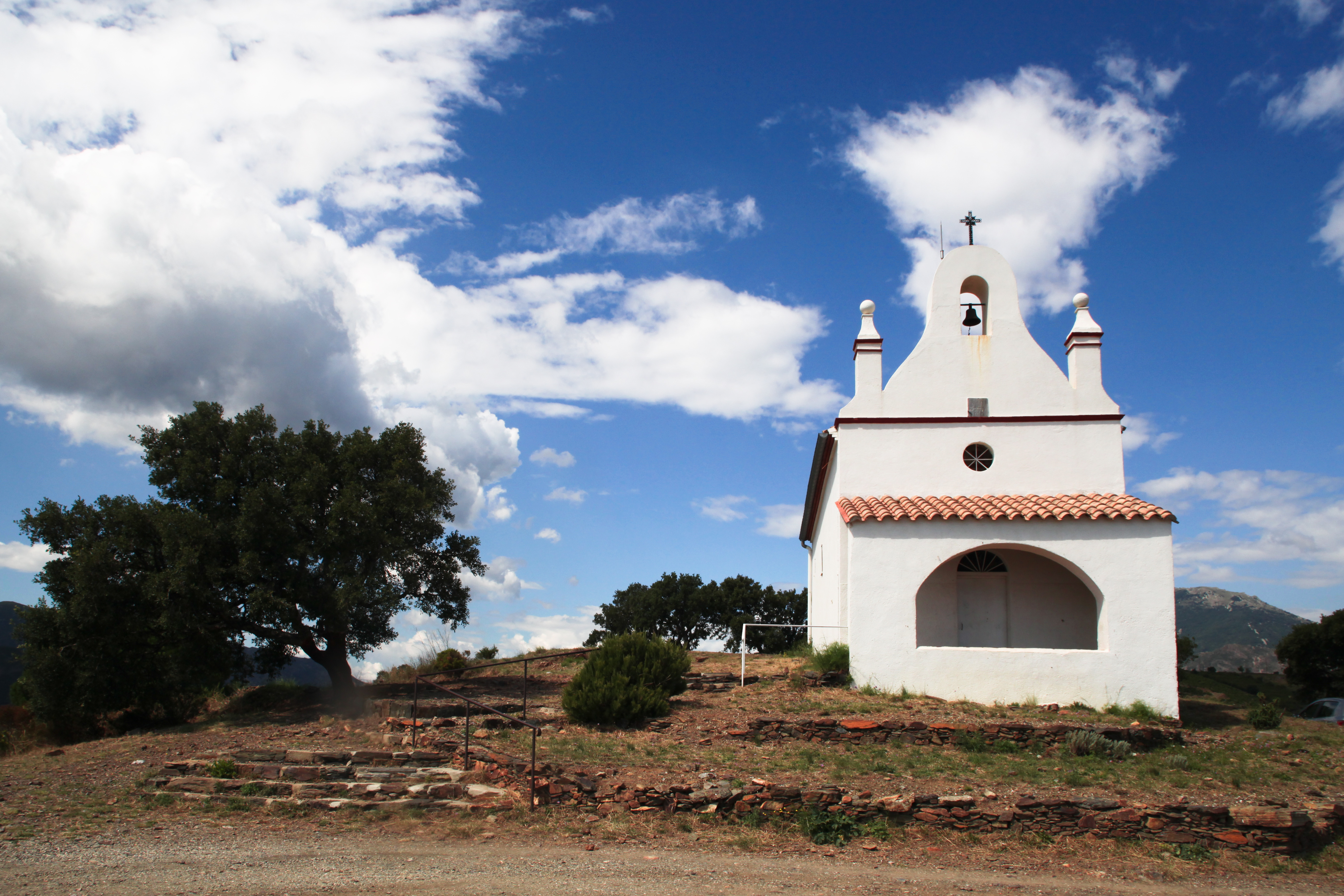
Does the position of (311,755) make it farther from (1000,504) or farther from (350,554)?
(1000,504)

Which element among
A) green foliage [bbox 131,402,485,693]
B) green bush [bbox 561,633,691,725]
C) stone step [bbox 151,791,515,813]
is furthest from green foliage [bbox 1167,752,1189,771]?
green foliage [bbox 131,402,485,693]

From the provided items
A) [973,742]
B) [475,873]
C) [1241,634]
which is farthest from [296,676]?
[1241,634]

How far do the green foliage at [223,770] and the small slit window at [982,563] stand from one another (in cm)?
1334

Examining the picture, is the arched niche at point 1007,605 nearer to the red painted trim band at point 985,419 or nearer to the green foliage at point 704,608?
the red painted trim band at point 985,419

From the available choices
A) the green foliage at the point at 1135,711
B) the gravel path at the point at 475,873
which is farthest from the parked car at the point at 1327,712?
the gravel path at the point at 475,873

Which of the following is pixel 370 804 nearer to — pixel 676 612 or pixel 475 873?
pixel 475 873

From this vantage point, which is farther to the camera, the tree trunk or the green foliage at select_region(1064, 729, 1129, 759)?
the tree trunk

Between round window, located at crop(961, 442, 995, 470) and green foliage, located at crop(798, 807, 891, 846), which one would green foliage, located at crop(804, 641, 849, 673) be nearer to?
round window, located at crop(961, 442, 995, 470)

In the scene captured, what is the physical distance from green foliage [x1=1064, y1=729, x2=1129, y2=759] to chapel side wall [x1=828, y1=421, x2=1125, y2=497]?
5.65m

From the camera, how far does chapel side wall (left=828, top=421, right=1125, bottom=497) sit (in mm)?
15828

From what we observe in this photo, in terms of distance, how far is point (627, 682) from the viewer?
13188 millimetres

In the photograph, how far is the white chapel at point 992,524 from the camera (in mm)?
14086

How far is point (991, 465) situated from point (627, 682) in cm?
886

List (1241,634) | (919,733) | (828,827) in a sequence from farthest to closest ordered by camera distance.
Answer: (1241,634), (919,733), (828,827)
